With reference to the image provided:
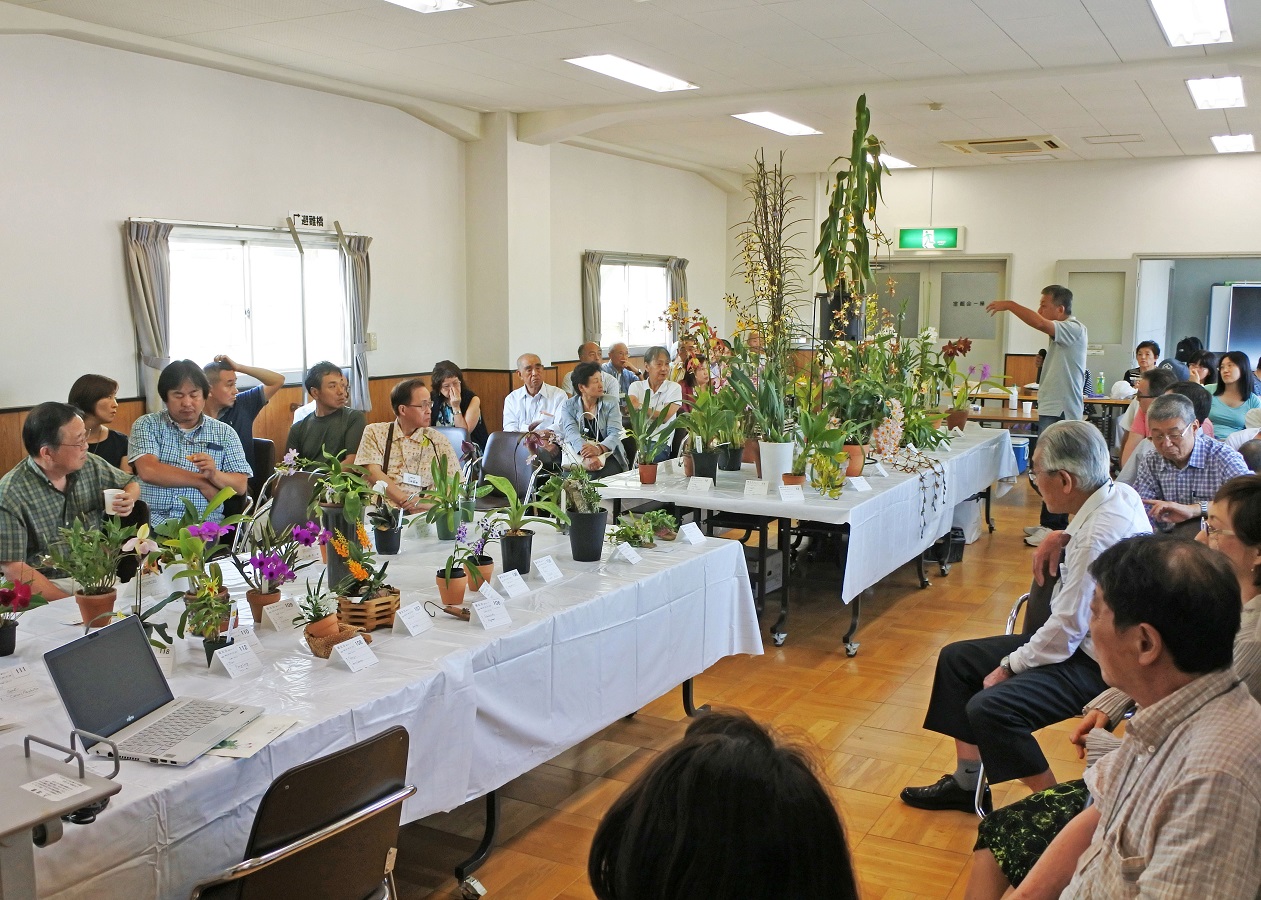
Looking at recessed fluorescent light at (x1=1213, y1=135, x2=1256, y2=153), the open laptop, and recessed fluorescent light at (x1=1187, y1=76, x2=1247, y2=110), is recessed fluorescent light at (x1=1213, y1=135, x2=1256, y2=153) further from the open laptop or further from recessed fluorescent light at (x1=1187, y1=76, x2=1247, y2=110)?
the open laptop

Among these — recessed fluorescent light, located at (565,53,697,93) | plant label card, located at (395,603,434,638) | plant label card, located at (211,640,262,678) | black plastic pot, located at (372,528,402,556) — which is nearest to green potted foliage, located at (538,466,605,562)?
black plastic pot, located at (372,528,402,556)

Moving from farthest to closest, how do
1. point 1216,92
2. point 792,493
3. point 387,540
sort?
1. point 1216,92
2. point 792,493
3. point 387,540

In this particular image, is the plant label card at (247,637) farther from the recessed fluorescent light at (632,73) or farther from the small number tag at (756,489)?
the recessed fluorescent light at (632,73)

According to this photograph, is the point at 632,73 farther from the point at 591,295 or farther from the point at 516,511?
the point at 516,511

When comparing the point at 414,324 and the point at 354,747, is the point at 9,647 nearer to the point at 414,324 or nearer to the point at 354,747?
the point at 354,747

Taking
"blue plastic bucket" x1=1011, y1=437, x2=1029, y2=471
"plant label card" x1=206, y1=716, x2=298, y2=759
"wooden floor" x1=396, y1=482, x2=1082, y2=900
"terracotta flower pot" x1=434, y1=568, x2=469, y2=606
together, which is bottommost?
"wooden floor" x1=396, y1=482, x2=1082, y2=900

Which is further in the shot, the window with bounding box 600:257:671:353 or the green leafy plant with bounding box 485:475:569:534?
the window with bounding box 600:257:671:353

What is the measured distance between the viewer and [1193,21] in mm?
6328

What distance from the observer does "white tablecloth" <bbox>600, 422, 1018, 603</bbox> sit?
4.76 m

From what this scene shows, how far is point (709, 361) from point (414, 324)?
4.49 meters

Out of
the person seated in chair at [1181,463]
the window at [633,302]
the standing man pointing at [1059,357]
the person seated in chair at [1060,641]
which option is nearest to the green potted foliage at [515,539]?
the person seated in chair at [1060,641]

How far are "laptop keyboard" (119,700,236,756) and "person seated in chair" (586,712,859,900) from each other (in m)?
1.35

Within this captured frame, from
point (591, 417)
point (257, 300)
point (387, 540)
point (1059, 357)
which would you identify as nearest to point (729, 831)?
point (387, 540)

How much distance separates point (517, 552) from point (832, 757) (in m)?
1.36
